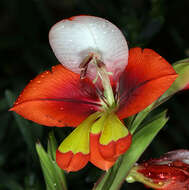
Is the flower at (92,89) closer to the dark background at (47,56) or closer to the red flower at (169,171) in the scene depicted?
the red flower at (169,171)

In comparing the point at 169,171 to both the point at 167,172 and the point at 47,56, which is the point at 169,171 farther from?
the point at 47,56

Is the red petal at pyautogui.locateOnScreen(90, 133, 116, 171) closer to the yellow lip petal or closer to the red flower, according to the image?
the yellow lip petal

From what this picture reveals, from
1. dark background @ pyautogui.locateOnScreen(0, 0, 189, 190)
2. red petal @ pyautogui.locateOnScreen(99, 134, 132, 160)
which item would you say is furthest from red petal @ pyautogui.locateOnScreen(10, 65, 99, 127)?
dark background @ pyautogui.locateOnScreen(0, 0, 189, 190)

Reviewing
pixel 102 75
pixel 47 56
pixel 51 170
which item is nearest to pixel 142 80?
pixel 102 75

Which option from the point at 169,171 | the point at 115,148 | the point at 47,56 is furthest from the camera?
the point at 47,56

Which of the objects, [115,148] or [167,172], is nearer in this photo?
[115,148]

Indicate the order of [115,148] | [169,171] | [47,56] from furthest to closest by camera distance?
[47,56] → [169,171] → [115,148]

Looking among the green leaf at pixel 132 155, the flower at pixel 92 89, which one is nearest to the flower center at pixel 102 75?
the flower at pixel 92 89

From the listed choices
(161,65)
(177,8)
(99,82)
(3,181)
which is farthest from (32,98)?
(177,8)
